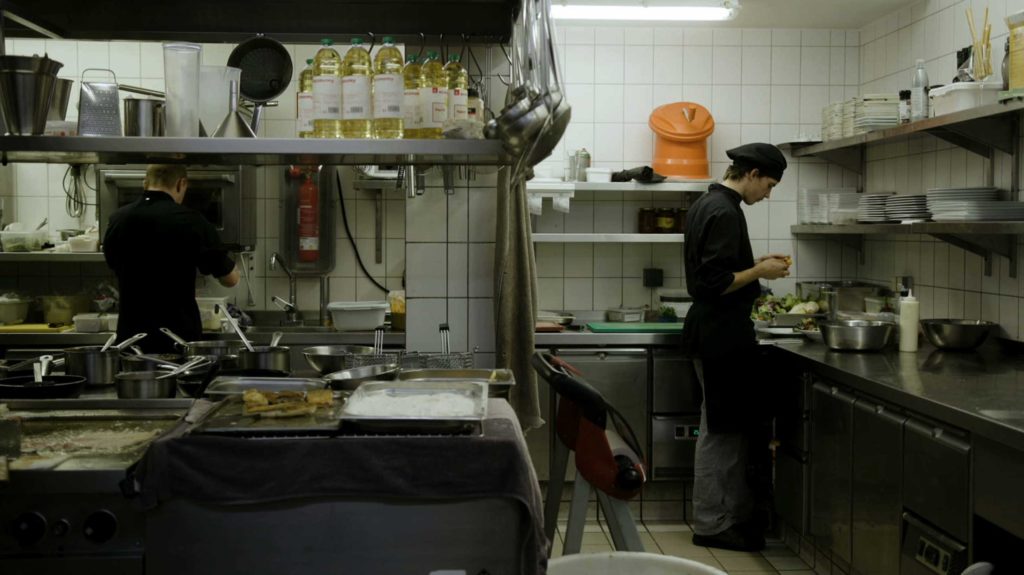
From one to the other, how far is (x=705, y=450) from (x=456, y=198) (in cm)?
159

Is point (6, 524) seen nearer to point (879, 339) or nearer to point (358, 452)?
point (358, 452)

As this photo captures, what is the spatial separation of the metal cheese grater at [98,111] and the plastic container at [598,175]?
2.81 meters

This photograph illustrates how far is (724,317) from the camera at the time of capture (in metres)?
4.29

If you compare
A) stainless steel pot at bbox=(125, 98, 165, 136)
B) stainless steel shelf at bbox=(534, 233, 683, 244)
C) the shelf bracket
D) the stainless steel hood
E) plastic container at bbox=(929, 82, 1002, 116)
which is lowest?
the shelf bracket

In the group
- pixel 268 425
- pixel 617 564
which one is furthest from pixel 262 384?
pixel 617 564

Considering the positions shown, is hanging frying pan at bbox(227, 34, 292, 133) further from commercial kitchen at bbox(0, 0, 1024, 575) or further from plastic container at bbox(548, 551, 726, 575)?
plastic container at bbox(548, 551, 726, 575)

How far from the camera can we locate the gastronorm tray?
2287mm

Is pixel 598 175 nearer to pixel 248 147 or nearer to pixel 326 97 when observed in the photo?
pixel 326 97

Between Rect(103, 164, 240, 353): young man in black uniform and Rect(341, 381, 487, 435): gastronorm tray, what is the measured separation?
1.66m

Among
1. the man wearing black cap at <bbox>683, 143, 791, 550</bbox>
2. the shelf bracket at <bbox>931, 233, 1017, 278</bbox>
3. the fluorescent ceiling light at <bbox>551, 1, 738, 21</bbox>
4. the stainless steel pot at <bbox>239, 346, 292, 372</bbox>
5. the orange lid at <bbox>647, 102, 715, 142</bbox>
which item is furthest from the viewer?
the orange lid at <bbox>647, 102, 715, 142</bbox>

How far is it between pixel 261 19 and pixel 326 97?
0.82 meters

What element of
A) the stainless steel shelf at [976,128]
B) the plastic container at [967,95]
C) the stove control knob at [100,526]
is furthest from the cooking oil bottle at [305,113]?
the plastic container at [967,95]

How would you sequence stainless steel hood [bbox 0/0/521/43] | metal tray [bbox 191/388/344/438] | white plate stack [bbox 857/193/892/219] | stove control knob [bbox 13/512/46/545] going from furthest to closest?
white plate stack [bbox 857/193/892/219]
stainless steel hood [bbox 0/0/521/43]
metal tray [bbox 191/388/344/438]
stove control knob [bbox 13/512/46/545]

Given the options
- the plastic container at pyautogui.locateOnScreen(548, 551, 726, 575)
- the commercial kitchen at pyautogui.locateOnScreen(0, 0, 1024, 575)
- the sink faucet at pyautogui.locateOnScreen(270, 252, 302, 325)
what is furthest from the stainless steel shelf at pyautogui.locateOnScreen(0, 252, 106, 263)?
the plastic container at pyautogui.locateOnScreen(548, 551, 726, 575)
